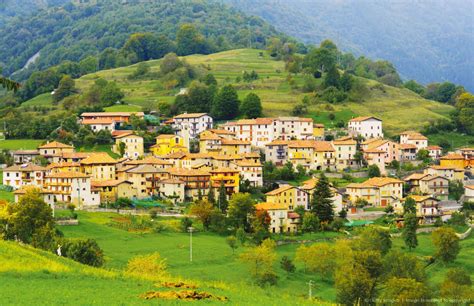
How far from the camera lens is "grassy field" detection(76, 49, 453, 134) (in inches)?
3944

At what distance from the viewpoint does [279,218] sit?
207 feet

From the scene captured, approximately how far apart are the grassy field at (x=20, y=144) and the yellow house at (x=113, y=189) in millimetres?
17305

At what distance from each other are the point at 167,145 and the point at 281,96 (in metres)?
28.4

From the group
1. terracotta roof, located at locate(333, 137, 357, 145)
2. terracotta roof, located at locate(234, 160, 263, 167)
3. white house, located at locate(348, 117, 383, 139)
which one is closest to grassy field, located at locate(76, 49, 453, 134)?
white house, located at locate(348, 117, 383, 139)

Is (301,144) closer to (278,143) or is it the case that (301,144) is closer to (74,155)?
(278,143)

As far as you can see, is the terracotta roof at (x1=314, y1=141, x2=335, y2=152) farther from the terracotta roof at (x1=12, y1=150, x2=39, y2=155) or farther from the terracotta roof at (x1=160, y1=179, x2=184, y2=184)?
the terracotta roof at (x1=12, y1=150, x2=39, y2=155)

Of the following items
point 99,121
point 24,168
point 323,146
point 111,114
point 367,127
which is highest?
point 111,114

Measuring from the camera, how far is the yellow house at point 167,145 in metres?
82.1

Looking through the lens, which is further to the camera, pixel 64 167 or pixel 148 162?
pixel 148 162

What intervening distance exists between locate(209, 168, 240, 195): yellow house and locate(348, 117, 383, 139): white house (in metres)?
24.1

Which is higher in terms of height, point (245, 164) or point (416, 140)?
point (416, 140)

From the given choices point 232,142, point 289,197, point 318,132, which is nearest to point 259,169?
point 289,197

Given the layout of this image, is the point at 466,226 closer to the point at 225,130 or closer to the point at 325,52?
the point at 225,130

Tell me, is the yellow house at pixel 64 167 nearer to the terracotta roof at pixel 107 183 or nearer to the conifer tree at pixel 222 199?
the terracotta roof at pixel 107 183
